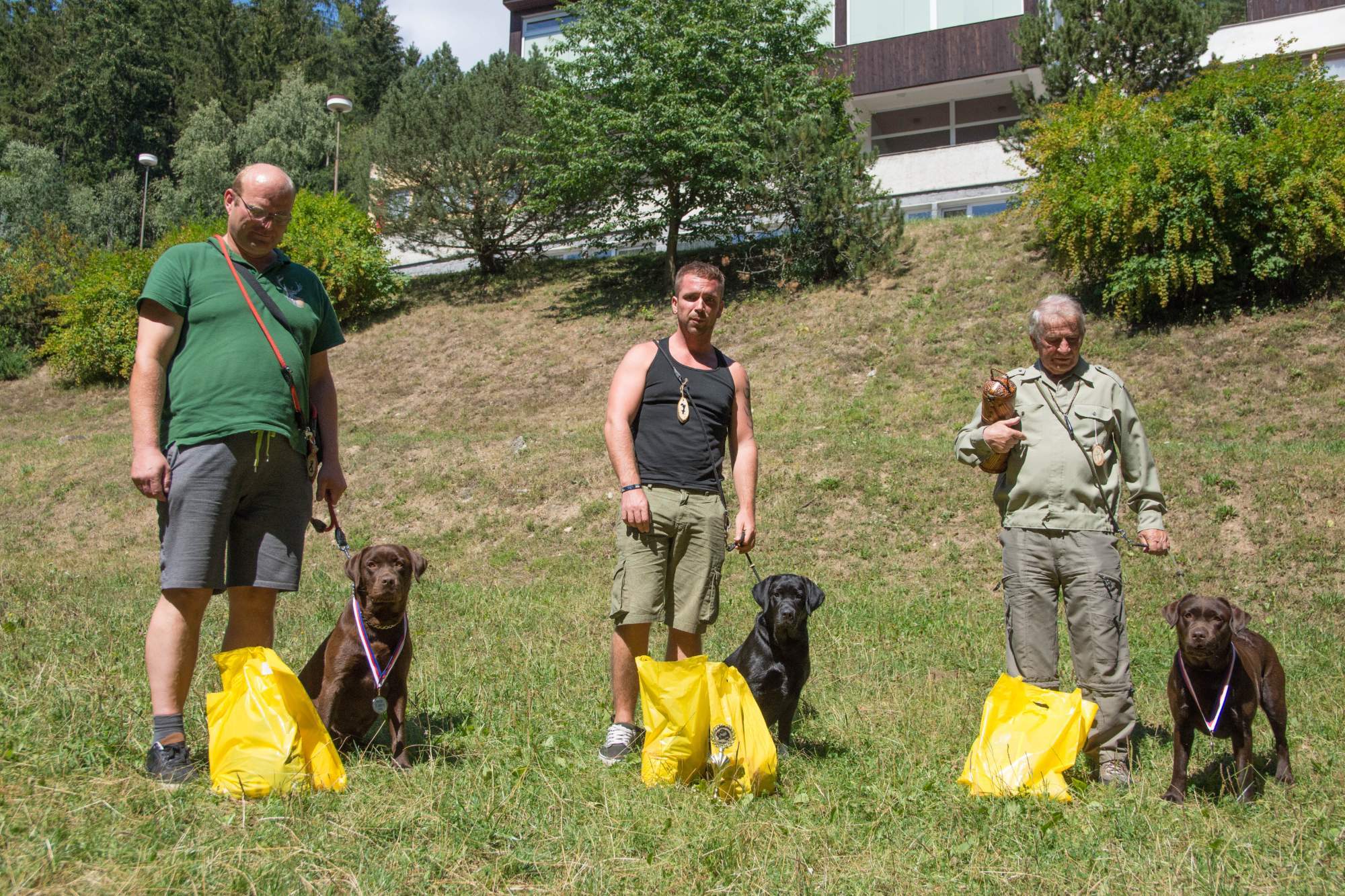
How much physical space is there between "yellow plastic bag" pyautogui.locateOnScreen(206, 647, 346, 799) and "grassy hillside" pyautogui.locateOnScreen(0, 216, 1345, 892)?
113 mm

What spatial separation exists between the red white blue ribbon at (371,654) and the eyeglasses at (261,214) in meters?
1.47

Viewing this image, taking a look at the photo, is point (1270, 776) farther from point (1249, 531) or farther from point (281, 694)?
point (1249, 531)

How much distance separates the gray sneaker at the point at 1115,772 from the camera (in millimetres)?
3996

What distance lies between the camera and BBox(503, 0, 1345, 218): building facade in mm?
21844

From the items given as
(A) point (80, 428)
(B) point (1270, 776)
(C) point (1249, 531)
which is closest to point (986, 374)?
(C) point (1249, 531)

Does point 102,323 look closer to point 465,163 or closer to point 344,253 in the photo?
point 344,253

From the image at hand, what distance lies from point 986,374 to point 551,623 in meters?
9.20

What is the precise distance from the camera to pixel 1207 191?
13195mm

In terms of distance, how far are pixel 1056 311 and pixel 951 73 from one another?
22531 mm

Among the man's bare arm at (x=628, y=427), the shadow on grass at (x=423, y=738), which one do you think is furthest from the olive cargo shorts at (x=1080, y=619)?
the shadow on grass at (x=423, y=738)

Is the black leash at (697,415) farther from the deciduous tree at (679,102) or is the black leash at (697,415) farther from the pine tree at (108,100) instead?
the pine tree at (108,100)

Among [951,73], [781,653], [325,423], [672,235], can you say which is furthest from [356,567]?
[951,73]

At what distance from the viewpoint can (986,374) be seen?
1428 cm

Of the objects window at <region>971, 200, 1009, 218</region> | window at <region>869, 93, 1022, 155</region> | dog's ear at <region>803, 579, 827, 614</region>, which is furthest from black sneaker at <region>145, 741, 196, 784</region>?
window at <region>869, 93, 1022, 155</region>
